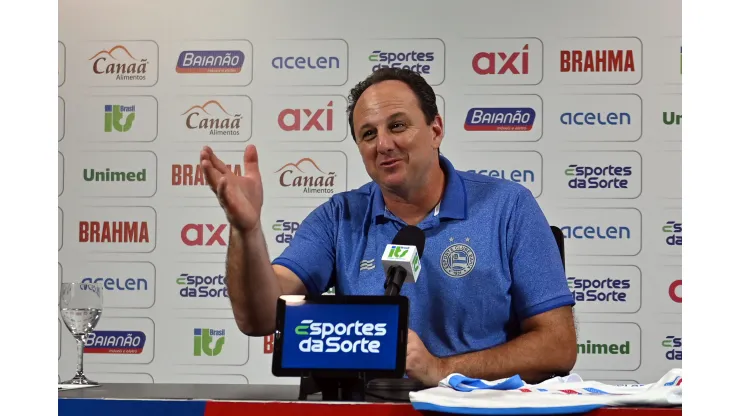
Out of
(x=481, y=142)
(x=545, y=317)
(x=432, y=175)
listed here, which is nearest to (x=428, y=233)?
(x=432, y=175)

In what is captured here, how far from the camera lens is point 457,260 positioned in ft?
6.41

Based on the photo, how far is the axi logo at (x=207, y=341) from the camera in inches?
147

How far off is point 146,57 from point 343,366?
9.88 ft

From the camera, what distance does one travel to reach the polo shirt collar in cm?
202

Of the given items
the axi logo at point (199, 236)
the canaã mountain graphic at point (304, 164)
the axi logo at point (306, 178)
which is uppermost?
the canaã mountain graphic at point (304, 164)

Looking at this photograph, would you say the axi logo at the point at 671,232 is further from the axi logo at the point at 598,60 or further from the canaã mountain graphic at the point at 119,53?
the canaã mountain graphic at the point at 119,53

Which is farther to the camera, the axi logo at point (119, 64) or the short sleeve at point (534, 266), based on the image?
the axi logo at point (119, 64)

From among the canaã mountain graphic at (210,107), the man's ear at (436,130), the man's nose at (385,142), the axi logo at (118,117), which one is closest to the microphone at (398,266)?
the man's nose at (385,142)

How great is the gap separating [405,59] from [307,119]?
0.53m

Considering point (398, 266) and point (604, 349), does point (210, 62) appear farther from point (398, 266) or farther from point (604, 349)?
point (398, 266)

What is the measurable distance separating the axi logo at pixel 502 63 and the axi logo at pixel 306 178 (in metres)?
0.84

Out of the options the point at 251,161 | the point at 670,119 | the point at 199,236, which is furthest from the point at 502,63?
the point at 251,161

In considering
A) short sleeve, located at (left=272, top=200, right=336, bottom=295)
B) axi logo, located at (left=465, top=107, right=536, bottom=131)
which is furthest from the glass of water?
axi logo, located at (left=465, top=107, right=536, bottom=131)

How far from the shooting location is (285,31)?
378 cm
